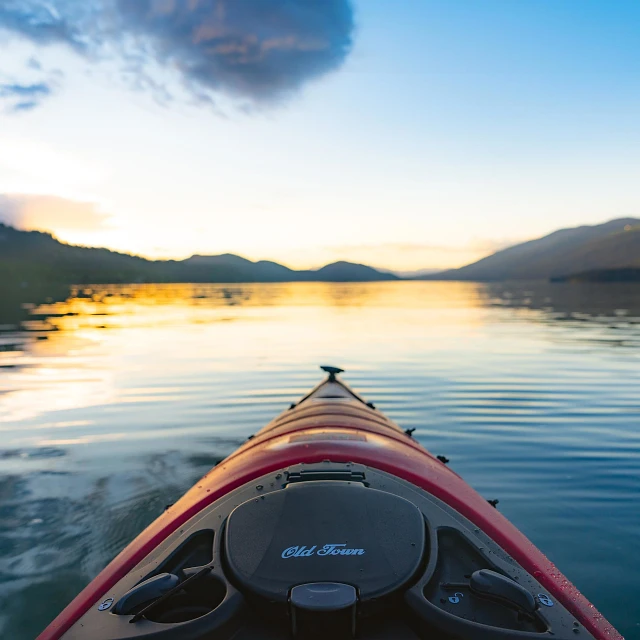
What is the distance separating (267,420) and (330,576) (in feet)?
28.3

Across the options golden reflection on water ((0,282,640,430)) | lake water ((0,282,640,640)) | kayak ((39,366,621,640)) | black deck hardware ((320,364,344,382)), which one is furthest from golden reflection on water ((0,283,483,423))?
kayak ((39,366,621,640))

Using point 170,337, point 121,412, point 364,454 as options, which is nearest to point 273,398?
point 121,412

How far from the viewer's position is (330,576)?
2582 millimetres

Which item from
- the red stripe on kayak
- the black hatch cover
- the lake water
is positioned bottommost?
the lake water

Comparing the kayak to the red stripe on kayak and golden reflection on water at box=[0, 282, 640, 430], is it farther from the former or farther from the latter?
golden reflection on water at box=[0, 282, 640, 430]

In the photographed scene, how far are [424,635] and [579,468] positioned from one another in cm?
646

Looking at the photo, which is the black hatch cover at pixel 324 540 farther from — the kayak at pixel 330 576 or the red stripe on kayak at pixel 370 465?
the red stripe on kayak at pixel 370 465

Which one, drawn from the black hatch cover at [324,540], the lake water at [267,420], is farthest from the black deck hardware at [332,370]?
the black hatch cover at [324,540]

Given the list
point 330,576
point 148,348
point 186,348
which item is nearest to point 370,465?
point 330,576

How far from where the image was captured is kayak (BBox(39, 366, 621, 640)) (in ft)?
8.16

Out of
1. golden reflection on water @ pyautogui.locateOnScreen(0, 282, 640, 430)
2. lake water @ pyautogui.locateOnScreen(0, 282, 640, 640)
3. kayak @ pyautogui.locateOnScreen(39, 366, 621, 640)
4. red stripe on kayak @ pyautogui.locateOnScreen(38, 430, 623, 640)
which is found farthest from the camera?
golden reflection on water @ pyautogui.locateOnScreen(0, 282, 640, 430)

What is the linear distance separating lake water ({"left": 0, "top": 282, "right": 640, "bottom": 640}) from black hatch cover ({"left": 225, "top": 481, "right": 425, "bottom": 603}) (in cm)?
285

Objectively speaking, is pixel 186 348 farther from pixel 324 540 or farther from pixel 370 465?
pixel 324 540

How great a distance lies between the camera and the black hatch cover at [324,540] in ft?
8.47
